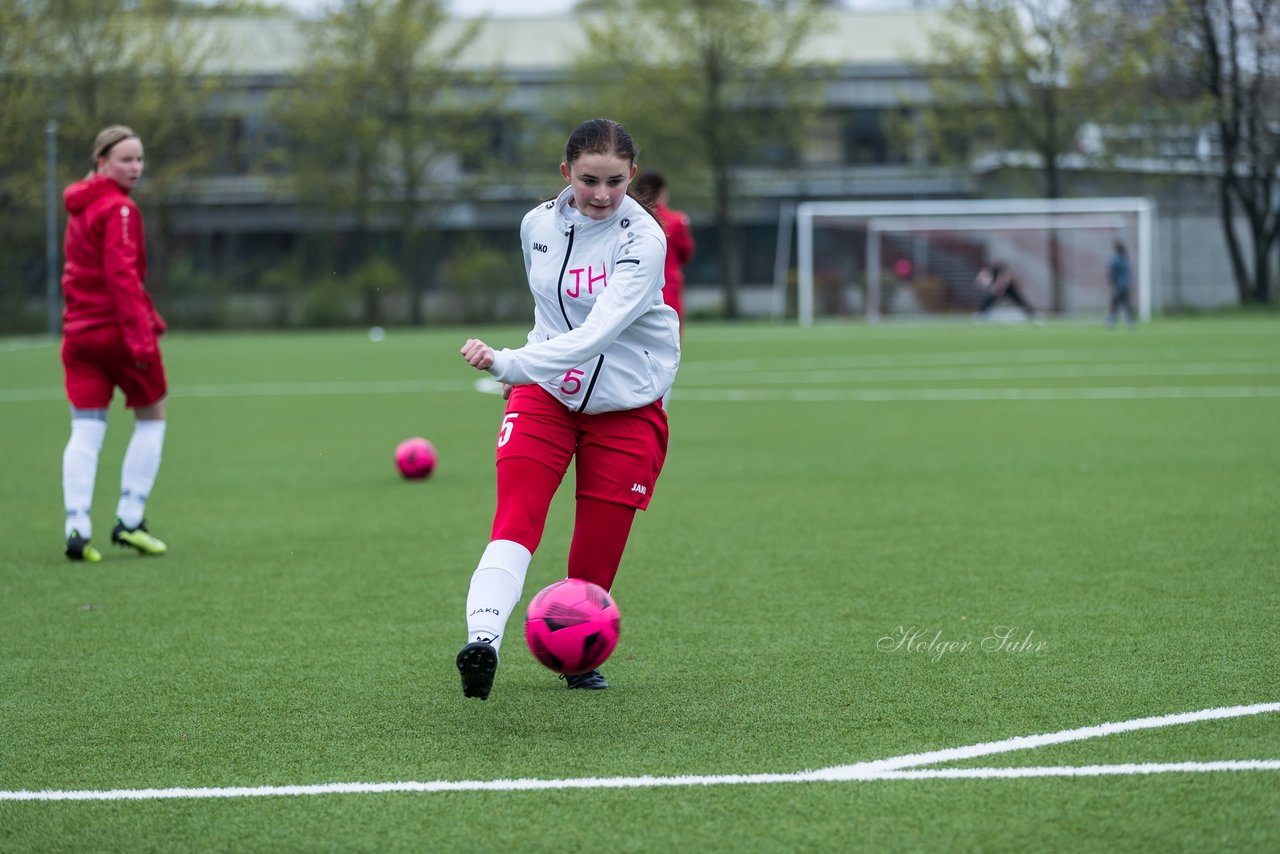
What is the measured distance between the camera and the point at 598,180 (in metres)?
5.04

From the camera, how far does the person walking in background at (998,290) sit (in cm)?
4006

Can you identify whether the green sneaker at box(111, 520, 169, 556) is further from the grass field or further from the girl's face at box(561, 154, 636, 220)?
the girl's face at box(561, 154, 636, 220)

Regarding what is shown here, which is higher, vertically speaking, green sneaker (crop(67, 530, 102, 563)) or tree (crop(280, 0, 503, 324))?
→ tree (crop(280, 0, 503, 324))

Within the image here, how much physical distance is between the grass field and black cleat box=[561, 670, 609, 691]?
54 mm

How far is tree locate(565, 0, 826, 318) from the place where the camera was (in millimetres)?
48562

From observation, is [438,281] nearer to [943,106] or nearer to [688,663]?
[943,106]

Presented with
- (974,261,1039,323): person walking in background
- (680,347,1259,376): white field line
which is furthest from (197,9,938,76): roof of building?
(680,347,1259,376): white field line

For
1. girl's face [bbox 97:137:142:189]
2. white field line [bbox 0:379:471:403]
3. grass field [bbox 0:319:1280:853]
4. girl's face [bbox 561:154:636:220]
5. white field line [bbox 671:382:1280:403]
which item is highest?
girl's face [bbox 97:137:142:189]

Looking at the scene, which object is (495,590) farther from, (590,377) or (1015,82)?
(1015,82)

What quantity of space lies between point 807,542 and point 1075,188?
4382 centimetres

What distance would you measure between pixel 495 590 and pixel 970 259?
38.1m

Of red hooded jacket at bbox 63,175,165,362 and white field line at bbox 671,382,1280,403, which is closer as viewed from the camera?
red hooded jacket at bbox 63,175,165,362

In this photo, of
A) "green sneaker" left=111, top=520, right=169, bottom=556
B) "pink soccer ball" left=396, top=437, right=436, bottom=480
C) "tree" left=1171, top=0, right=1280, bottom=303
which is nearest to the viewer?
"green sneaker" left=111, top=520, right=169, bottom=556

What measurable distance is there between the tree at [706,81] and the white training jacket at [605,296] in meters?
43.2
